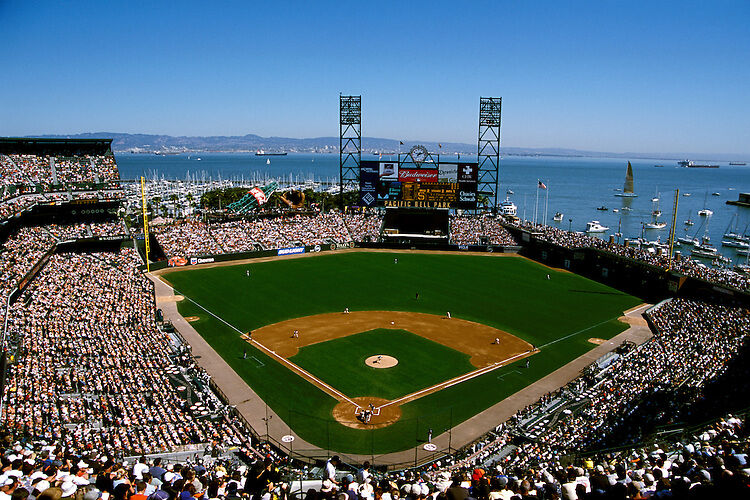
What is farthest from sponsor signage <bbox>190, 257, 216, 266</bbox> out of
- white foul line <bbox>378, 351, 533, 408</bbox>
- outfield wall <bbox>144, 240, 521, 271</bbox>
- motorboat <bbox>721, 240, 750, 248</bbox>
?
motorboat <bbox>721, 240, 750, 248</bbox>

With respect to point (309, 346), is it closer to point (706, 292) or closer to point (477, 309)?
point (477, 309)

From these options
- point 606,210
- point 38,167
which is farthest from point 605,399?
point 606,210

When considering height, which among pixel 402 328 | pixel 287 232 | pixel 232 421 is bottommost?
pixel 402 328

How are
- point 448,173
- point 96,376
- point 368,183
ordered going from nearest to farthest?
point 96,376 → point 448,173 → point 368,183

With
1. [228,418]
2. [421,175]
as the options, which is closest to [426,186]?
[421,175]

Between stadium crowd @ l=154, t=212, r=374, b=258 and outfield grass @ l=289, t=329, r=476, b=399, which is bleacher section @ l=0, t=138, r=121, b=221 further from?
outfield grass @ l=289, t=329, r=476, b=399

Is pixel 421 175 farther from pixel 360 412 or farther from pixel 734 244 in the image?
pixel 734 244
